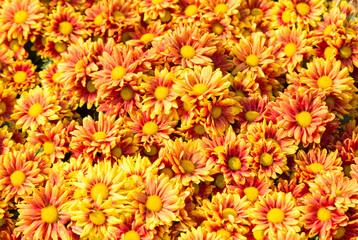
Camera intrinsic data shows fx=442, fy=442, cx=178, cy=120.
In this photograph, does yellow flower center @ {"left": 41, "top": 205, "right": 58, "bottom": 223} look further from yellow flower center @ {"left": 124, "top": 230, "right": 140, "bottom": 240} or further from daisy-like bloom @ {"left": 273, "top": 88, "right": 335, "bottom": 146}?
daisy-like bloom @ {"left": 273, "top": 88, "right": 335, "bottom": 146}

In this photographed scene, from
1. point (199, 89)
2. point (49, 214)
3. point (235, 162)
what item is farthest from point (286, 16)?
point (49, 214)

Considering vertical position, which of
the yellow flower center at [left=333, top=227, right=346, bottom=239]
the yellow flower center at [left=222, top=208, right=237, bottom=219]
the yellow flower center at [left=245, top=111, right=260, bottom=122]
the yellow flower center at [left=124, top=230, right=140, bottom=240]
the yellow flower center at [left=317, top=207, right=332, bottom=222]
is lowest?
the yellow flower center at [left=333, top=227, right=346, bottom=239]

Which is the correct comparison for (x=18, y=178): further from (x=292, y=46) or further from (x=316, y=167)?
(x=292, y=46)

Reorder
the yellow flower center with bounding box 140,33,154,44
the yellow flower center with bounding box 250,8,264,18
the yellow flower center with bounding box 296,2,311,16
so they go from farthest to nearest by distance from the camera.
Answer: the yellow flower center with bounding box 250,8,264,18 → the yellow flower center with bounding box 296,2,311,16 → the yellow flower center with bounding box 140,33,154,44

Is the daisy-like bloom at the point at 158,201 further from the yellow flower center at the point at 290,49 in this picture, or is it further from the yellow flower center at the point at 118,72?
the yellow flower center at the point at 290,49

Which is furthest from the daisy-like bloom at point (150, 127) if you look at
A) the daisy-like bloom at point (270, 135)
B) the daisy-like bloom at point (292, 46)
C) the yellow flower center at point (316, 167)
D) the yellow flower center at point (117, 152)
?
the daisy-like bloom at point (292, 46)

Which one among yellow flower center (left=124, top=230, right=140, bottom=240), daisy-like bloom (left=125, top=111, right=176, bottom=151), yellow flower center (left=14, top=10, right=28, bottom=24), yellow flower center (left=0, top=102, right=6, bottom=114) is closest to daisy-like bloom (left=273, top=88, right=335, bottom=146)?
daisy-like bloom (left=125, top=111, right=176, bottom=151)

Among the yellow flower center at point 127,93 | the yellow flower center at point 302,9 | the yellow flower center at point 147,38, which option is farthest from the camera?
the yellow flower center at point 302,9

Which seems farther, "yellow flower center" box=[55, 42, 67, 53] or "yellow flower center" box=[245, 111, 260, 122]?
"yellow flower center" box=[55, 42, 67, 53]
